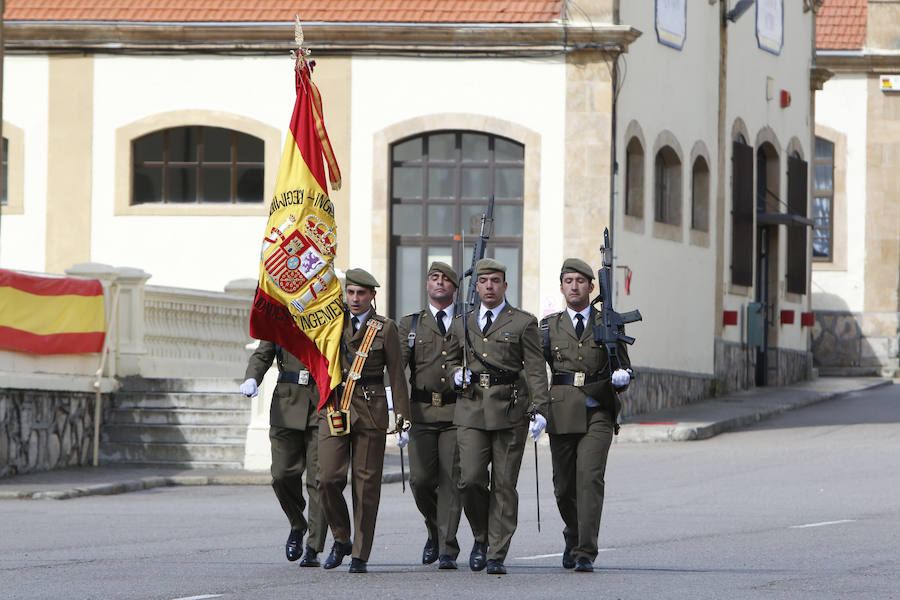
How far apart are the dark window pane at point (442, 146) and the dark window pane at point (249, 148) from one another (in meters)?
2.51

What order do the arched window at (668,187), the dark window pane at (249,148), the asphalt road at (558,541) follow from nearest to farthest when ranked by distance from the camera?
the asphalt road at (558,541) → the dark window pane at (249,148) → the arched window at (668,187)

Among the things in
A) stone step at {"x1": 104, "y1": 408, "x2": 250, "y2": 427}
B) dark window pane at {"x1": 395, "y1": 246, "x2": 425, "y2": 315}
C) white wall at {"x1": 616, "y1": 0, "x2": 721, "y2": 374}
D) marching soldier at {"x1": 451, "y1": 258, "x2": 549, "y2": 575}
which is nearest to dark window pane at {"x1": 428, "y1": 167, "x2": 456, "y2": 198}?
dark window pane at {"x1": 395, "y1": 246, "x2": 425, "y2": 315}

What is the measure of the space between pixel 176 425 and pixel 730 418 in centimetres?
859

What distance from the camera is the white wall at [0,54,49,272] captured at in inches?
1044

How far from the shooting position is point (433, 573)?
35.7 feet

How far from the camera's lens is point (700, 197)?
29438 millimetres

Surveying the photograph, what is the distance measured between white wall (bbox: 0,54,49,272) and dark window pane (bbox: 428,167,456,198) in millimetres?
5646

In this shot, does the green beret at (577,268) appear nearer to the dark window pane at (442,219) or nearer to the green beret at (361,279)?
the green beret at (361,279)

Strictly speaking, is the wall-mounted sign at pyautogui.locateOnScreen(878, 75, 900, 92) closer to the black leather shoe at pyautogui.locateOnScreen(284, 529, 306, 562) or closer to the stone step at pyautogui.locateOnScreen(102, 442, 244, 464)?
the stone step at pyautogui.locateOnScreen(102, 442, 244, 464)

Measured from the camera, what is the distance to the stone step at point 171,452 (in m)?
20.6

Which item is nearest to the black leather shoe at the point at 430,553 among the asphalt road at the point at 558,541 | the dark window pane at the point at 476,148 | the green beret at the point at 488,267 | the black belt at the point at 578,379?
the asphalt road at the point at 558,541

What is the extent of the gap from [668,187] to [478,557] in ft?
58.8

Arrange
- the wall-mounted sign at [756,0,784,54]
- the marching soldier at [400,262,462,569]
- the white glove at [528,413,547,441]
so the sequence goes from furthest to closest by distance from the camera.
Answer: the wall-mounted sign at [756,0,784,54] → the marching soldier at [400,262,462,569] → the white glove at [528,413,547,441]

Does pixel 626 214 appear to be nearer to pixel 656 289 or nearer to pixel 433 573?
pixel 656 289
